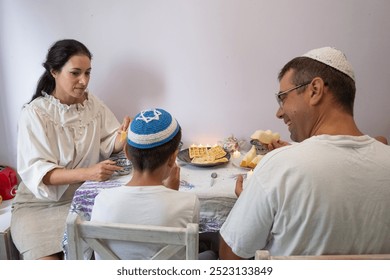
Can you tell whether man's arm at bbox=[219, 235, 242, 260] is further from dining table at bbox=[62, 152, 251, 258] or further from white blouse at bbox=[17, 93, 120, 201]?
white blouse at bbox=[17, 93, 120, 201]

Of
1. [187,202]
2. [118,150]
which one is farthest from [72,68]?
[187,202]

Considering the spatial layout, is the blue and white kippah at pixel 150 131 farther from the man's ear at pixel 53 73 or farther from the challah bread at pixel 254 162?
the man's ear at pixel 53 73

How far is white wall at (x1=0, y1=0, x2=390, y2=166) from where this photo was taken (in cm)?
186

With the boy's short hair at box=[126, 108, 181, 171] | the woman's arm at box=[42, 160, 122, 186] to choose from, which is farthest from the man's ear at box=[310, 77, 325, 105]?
the woman's arm at box=[42, 160, 122, 186]

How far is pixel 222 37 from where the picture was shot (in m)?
1.91

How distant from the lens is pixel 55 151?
5.27ft

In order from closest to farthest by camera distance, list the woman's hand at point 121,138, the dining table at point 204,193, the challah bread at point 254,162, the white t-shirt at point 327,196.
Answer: the white t-shirt at point 327,196 < the dining table at point 204,193 < the challah bread at point 254,162 < the woman's hand at point 121,138

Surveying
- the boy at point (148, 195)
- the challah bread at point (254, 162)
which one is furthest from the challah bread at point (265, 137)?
the boy at point (148, 195)

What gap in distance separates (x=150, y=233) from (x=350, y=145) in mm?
574

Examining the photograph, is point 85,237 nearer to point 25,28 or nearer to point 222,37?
point 222,37

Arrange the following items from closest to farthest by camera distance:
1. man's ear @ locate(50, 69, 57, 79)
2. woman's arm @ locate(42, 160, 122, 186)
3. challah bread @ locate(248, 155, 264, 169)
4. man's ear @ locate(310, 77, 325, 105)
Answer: man's ear @ locate(310, 77, 325, 105) < woman's arm @ locate(42, 160, 122, 186) < challah bread @ locate(248, 155, 264, 169) < man's ear @ locate(50, 69, 57, 79)

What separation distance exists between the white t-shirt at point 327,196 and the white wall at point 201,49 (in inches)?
45.2

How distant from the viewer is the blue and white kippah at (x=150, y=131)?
1045mm

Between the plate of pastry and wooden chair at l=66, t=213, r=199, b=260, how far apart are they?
0.70 m
